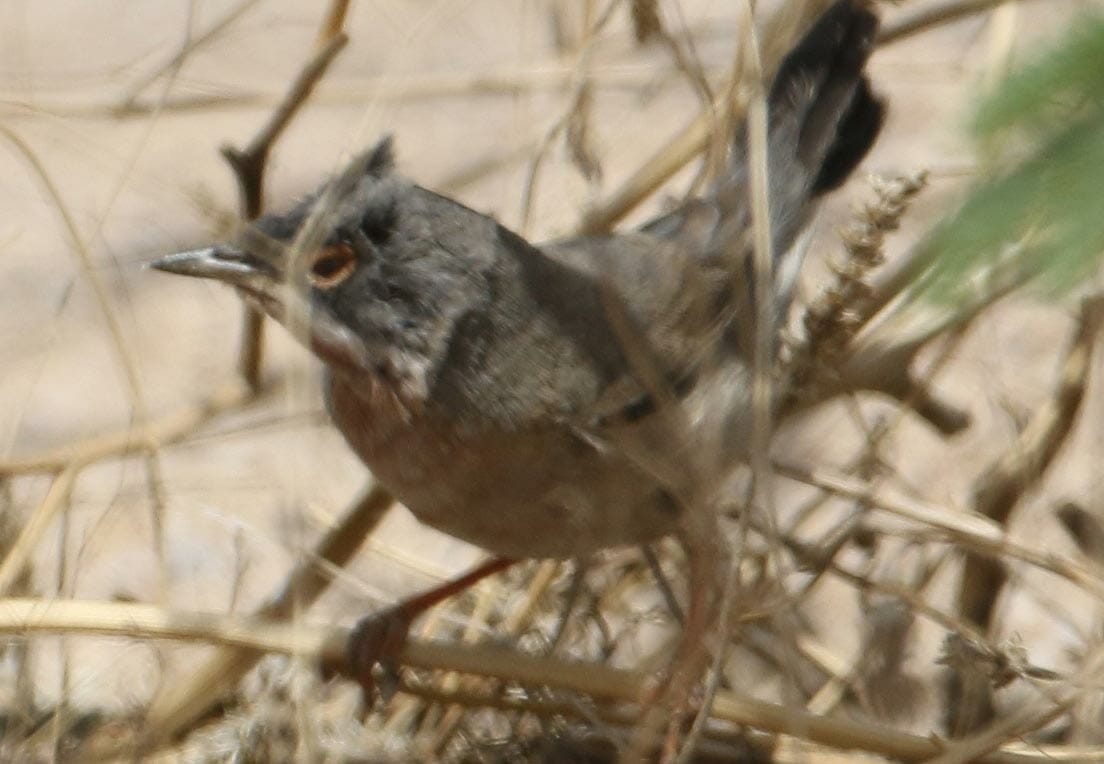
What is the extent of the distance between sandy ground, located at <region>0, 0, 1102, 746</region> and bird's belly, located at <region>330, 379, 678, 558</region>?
272 millimetres

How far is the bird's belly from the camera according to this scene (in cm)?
334

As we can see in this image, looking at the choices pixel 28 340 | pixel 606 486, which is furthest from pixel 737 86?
pixel 28 340

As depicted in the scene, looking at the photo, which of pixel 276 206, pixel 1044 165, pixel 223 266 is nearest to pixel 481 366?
pixel 223 266

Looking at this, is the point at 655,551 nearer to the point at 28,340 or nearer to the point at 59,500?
the point at 59,500

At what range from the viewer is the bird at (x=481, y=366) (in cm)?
325

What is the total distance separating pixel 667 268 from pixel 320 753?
1471 mm

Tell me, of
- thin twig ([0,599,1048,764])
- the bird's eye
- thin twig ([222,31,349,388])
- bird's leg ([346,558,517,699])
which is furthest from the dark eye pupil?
bird's leg ([346,558,517,699])

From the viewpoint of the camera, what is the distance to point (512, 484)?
3.38 metres

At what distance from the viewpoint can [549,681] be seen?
10.1ft

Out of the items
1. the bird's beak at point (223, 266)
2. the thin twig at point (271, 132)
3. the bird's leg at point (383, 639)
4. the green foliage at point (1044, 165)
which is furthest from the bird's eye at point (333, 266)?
the green foliage at point (1044, 165)

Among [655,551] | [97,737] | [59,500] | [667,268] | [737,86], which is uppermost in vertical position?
[737,86]

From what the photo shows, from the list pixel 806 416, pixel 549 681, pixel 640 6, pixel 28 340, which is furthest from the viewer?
pixel 28 340

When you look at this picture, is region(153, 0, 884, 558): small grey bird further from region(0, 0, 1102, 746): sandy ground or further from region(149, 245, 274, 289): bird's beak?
region(0, 0, 1102, 746): sandy ground

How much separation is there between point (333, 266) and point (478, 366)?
37 cm
